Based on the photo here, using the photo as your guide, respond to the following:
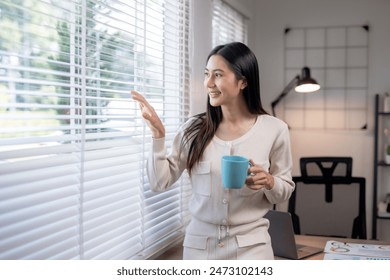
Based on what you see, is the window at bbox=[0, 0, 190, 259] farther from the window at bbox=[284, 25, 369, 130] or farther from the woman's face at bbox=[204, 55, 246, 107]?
the window at bbox=[284, 25, 369, 130]

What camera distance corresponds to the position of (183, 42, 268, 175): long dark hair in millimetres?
925

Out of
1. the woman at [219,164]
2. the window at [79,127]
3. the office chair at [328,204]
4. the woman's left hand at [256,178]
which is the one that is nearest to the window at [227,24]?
the window at [79,127]

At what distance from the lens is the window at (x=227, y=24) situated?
6.56ft

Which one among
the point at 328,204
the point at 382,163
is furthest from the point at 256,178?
the point at 382,163

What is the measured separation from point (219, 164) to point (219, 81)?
0.18 m

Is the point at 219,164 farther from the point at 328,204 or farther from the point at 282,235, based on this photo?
the point at 328,204

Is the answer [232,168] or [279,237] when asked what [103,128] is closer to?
[232,168]

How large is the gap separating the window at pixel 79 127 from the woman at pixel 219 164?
0.16m

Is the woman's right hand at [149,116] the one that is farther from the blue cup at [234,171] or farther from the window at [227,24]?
the window at [227,24]

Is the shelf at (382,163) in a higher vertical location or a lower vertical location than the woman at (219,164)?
lower

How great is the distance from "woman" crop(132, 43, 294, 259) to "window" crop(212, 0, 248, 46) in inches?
42.1

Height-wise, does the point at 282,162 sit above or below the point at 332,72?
below

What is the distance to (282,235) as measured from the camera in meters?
1.22

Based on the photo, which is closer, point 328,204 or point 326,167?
point 328,204
